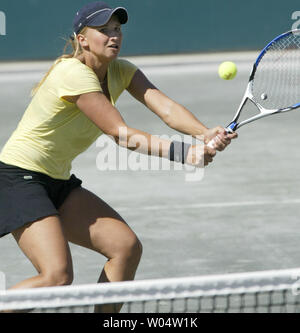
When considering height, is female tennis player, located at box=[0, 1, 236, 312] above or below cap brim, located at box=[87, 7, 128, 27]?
below

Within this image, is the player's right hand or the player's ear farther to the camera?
the player's ear

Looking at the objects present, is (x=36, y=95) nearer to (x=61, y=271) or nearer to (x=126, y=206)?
(x=61, y=271)

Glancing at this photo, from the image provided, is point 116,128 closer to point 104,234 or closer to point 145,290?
point 104,234

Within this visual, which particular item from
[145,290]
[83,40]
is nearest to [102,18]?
[83,40]

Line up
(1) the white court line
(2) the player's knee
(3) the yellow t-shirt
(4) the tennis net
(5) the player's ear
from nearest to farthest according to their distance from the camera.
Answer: (4) the tennis net, (2) the player's knee, (3) the yellow t-shirt, (5) the player's ear, (1) the white court line

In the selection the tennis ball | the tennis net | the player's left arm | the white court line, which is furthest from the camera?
the white court line

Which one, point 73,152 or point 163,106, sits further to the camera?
point 163,106

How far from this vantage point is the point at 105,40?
3.25 metres

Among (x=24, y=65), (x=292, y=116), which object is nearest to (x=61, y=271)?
(x=292, y=116)

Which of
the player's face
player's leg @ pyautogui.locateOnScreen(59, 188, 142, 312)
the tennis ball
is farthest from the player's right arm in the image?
the tennis ball

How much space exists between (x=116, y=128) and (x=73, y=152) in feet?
1.20

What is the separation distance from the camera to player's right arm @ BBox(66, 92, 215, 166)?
3105 millimetres

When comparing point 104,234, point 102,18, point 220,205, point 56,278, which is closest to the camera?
point 56,278

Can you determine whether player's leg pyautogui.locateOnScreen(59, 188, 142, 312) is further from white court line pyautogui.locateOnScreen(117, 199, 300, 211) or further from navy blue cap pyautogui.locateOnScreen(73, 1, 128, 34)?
white court line pyautogui.locateOnScreen(117, 199, 300, 211)
